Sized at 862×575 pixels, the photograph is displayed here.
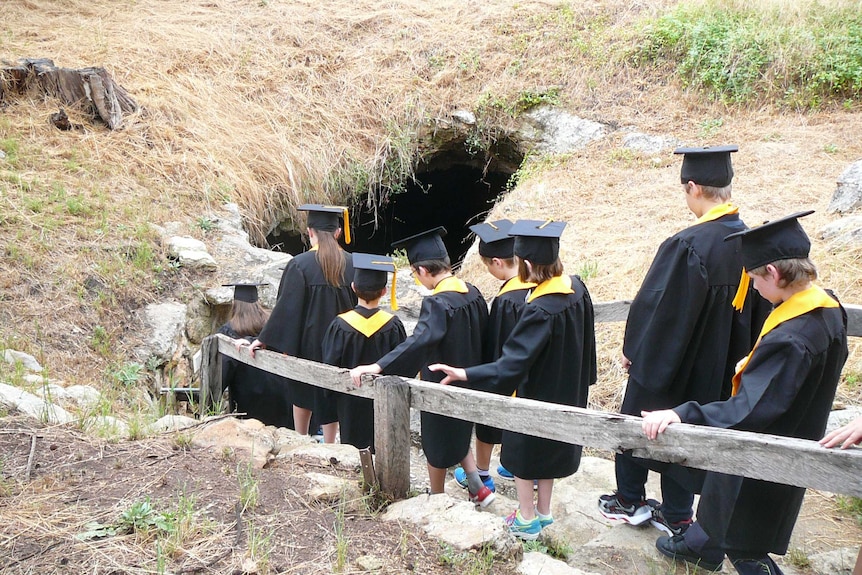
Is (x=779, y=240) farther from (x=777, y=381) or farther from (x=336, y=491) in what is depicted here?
(x=336, y=491)

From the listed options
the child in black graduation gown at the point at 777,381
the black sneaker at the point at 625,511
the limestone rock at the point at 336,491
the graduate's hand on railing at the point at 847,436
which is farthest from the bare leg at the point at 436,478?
the graduate's hand on railing at the point at 847,436

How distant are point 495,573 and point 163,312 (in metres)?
4.67

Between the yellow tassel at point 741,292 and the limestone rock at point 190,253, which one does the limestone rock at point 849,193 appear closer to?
the yellow tassel at point 741,292

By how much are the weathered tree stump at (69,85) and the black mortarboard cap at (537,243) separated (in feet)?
22.3

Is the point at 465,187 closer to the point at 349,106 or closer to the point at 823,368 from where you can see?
the point at 349,106

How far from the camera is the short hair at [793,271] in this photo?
275 cm

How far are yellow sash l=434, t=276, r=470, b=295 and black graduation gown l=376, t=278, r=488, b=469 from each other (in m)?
0.02

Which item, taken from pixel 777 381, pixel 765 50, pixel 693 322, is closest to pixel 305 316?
pixel 693 322

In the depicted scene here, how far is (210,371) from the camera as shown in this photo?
5.48 meters

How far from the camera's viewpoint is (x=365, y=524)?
3.22 m

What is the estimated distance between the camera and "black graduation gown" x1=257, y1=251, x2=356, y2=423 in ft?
17.3

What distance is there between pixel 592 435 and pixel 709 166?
1701 millimetres

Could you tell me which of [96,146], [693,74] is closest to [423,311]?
[96,146]

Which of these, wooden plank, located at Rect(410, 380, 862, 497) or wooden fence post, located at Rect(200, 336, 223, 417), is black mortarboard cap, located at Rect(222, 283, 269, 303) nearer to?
wooden fence post, located at Rect(200, 336, 223, 417)
